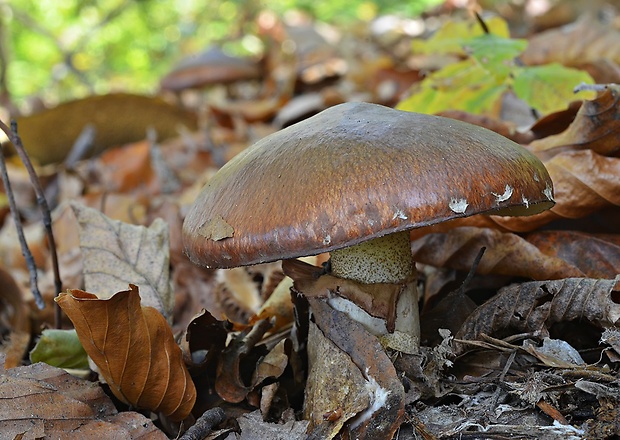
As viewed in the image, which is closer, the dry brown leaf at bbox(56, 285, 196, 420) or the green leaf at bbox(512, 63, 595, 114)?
the dry brown leaf at bbox(56, 285, 196, 420)

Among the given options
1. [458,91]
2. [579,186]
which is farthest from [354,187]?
[458,91]

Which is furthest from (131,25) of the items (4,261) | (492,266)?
(492,266)

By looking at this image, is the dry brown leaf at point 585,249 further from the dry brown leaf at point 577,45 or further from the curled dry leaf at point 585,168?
the dry brown leaf at point 577,45

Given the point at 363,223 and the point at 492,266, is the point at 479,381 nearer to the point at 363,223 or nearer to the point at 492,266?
the point at 492,266

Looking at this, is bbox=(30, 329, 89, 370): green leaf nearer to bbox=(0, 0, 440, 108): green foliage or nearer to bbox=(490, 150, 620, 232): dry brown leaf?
bbox=(490, 150, 620, 232): dry brown leaf

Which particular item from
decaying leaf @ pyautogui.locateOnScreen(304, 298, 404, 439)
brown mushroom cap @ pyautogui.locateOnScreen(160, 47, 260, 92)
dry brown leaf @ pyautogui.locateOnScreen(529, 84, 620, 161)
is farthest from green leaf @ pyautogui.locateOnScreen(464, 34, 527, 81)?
brown mushroom cap @ pyautogui.locateOnScreen(160, 47, 260, 92)

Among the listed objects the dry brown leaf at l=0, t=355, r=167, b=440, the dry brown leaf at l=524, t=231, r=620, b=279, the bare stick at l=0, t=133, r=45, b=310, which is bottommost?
the dry brown leaf at l=0, t=355, r=167, b=440
